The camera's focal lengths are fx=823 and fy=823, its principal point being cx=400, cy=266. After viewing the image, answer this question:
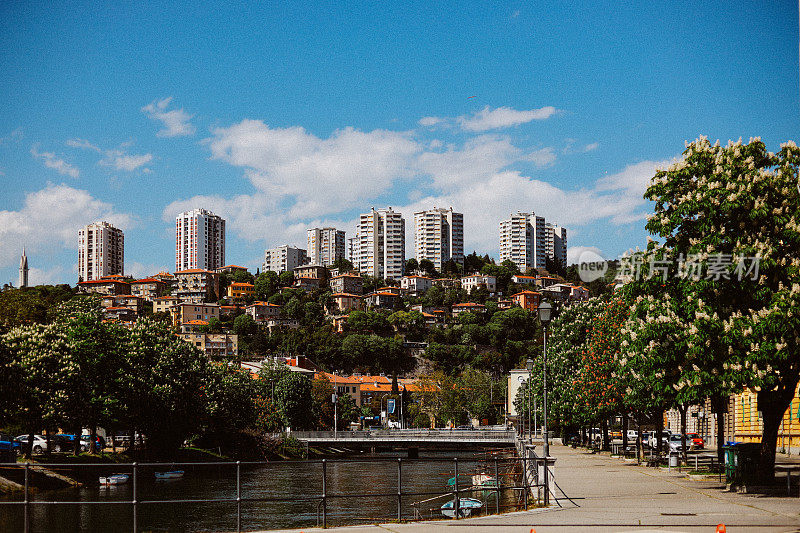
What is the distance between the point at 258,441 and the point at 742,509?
236ft

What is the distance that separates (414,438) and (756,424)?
5789 cm

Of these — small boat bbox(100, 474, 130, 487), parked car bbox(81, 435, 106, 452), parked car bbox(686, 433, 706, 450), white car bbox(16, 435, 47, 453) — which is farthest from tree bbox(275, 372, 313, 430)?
parked car bbox(686, 433, 706, 450)

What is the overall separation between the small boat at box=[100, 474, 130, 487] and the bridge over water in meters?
46.0

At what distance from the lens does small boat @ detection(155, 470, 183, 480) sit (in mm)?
62406

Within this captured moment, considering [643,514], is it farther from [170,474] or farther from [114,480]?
[170,474]

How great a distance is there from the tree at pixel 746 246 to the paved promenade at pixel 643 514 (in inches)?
119

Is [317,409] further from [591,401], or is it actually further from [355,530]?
[355,530]

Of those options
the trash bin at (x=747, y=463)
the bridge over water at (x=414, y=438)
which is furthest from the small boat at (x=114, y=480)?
the bridge over water at (x=414, y=438)

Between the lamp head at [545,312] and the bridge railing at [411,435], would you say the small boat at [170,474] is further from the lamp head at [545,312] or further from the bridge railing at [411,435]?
the lamp head at [545,312]

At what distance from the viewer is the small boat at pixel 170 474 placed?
205 ft

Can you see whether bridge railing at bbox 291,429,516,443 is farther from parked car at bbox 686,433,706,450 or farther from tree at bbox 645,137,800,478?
tree at bbox 645,137,800,478

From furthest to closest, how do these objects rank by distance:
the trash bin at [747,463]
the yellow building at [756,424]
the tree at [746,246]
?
the yellow building at [756,424] < the trash bin at [747,463] < the tree at [746,246]

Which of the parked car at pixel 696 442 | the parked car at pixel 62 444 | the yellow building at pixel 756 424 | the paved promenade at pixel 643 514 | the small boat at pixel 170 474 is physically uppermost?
the paved promenade at pixel 643 514

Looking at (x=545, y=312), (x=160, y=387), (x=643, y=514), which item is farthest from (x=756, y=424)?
(x=160, y=387)
